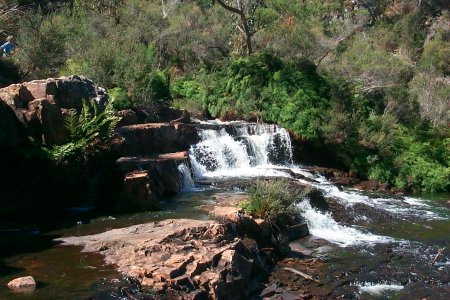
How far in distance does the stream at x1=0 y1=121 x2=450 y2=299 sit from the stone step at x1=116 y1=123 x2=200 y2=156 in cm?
41

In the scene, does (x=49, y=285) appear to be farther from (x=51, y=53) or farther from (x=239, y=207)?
(x=51, y=53)

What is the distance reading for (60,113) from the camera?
45.3ft

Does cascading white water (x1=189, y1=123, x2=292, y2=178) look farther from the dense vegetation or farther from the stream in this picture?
the dense vegetation

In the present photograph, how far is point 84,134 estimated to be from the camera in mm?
13688

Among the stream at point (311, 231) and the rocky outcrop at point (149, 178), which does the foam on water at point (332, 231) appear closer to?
the stream at point (311, 231)

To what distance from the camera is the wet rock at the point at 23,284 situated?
318 inches

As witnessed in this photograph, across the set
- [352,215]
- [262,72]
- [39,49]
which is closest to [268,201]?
[352,215]

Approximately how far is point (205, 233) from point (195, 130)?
359 inches

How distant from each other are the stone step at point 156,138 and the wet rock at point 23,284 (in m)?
6.97

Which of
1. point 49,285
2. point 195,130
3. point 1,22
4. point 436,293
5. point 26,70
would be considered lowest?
point 436,293

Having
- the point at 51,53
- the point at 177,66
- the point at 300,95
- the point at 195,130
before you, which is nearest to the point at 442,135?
the point at 300,95

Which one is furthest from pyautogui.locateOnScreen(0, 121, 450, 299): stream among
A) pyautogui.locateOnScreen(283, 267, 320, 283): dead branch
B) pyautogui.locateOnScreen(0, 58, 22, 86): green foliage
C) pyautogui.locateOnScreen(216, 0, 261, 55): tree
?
pyautogui.locateOnScreen(216, 0, 261, 55): tree

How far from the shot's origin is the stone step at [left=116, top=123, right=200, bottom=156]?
643 inches

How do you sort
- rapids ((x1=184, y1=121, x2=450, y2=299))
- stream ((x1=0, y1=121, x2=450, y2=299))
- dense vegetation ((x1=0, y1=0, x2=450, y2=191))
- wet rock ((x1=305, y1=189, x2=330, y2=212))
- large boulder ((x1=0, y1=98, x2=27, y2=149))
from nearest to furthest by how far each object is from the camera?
stream ((x1=0, y1=121, x2=450, y2=299)) → rapids ((x1=184, y1=121, x2=450, y2=299)) → large boulder ((x1=0, y1=98, x2=27, y2=149)) → wet rock ((x1=305, y1=189, x2=330, y2=212)) → dense vegetation ((x1=0, y1=0, x2=450, y2=191))
